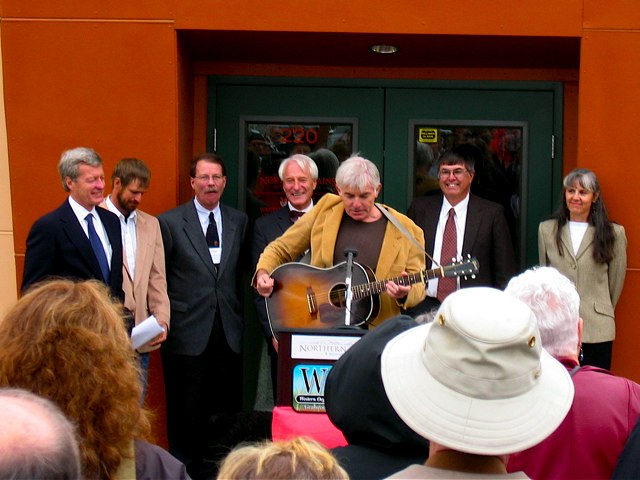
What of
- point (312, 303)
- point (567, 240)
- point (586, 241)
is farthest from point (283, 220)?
point (586, 241)

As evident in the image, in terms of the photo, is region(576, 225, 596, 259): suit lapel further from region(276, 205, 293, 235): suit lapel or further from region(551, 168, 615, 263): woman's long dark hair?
region(276, 205, 293, 235): suit lapel

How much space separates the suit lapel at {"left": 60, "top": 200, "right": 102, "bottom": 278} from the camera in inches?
240

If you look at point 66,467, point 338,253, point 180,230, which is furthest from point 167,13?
point 66,467

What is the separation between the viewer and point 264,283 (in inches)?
240

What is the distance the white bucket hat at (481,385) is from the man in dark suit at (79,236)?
3.98 m

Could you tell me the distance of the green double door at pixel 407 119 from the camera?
7789mm

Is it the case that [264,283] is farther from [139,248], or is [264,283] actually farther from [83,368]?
[83,368]

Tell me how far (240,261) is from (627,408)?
4.19 meters

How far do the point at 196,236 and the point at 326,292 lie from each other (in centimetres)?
122

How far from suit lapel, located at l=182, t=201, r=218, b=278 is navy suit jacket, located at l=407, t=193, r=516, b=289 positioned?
1.47 meters

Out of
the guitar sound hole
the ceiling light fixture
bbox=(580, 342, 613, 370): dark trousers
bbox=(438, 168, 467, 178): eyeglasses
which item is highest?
the ceiling light fixture

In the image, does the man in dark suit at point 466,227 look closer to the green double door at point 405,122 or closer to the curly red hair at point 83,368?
the green double door at point 405,122

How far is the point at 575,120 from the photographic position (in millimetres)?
7781

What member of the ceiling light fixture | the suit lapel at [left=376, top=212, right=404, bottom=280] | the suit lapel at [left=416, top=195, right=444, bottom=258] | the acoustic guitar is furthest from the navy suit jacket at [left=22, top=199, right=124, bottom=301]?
the ceiling light fixture
